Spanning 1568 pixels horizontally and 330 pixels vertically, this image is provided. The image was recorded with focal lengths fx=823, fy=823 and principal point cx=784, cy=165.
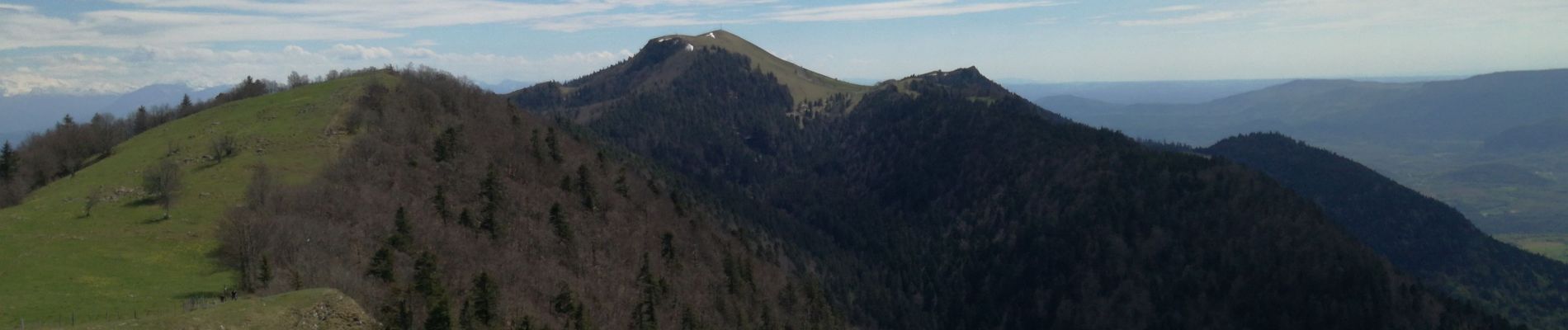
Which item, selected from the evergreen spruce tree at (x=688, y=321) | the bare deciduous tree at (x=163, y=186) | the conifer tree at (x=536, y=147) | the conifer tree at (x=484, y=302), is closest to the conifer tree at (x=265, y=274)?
the conifer tree at (x=484, y=302)

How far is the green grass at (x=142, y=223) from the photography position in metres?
45.0

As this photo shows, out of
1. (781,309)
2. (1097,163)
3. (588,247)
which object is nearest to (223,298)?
(588,247)

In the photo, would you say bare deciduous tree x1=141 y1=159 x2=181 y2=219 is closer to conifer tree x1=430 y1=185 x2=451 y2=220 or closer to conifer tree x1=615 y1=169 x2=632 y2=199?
conifer tree x1=430 y1=185 x2=451 y2=220

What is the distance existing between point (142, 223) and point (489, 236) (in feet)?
92.0

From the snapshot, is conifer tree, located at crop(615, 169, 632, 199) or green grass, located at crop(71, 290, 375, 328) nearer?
green grass, located at crop(71, 290, 375, 328)

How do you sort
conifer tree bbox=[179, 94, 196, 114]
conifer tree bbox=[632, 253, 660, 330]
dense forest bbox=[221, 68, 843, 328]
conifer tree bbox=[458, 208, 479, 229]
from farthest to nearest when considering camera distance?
conifer tree bbox=[179, 94, 196, 114] < conifer tree bbox=[632, 253, 660, 330] < conifer tree bbox=[458, 208, 479, 229] < dense forest bbox=[221, 68, 843, 328]

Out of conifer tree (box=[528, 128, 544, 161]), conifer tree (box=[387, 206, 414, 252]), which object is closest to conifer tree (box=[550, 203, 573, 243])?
conifer tree (box=[528, 128, 544, 161])

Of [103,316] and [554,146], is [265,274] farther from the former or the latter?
[554,146]

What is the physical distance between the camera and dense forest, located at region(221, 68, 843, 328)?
55062 mm

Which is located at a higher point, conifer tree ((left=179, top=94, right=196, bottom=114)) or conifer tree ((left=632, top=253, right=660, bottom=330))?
conifer tree ((left=179, top=94, right=196, bottom=114))

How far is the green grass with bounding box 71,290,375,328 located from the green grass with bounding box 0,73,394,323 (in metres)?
4.72

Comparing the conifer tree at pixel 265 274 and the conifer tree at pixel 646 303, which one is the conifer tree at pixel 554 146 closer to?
the conifer tree at pixel 646 303

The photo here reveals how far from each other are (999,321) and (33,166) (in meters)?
161

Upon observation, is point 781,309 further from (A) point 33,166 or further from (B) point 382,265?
(A) point 33,166
